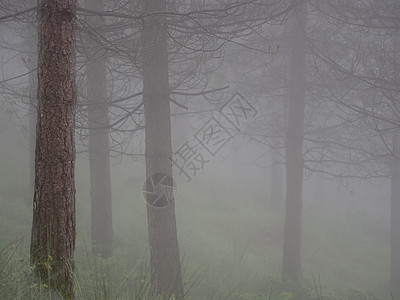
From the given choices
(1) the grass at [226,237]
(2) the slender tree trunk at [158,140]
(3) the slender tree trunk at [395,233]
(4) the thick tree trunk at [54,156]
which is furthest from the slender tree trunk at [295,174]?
(4) the thick tree trunk at [54,156]

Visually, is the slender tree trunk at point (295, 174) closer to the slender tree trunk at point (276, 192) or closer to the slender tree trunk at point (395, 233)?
the slender tree trunk at point (395, 233)

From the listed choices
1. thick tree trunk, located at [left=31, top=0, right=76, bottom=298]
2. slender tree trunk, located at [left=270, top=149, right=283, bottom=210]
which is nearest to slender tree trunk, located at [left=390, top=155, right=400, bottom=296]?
slender tree trunk, located at [left=270, top=149, right=283, bottom=210]

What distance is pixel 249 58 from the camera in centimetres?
1297

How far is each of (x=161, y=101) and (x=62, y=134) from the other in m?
2.87

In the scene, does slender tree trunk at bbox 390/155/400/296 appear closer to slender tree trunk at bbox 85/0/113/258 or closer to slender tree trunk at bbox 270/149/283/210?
slender tree trunk at bbox 270/149/283/210

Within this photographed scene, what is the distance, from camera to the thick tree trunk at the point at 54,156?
2.69m

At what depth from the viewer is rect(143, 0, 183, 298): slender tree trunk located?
532 centimetres

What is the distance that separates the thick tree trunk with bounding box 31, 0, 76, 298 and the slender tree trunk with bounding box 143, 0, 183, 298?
8.45 feet

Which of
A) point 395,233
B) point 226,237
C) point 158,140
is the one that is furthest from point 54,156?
point 395,233

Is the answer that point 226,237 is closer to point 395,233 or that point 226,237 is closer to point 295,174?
point 295,174

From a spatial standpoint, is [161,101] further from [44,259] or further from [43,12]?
[44,259]

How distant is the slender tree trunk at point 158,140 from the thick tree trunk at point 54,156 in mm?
2576

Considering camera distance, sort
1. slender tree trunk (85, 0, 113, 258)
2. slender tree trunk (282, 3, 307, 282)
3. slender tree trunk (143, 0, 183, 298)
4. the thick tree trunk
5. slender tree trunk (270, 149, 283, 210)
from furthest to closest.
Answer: slender tree trunk (270, 149, 283, 210)
slender tree trunk (282, 3, 307, 282)
slender tree trunk (85, 0, 113, 258)
slender tree trunk (143, 0, 183, 298)
the thick tree trunk

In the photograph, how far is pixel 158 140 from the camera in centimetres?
547
